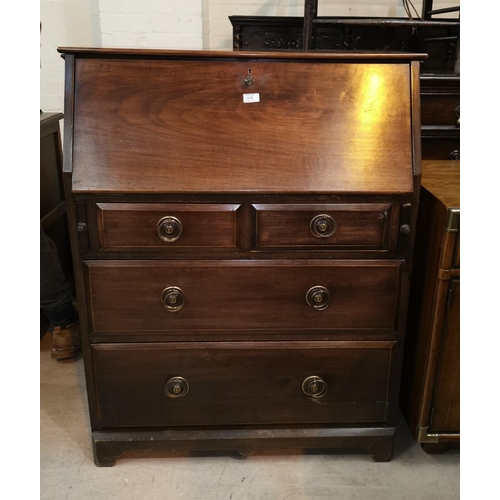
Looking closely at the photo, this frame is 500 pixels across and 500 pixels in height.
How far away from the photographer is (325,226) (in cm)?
141

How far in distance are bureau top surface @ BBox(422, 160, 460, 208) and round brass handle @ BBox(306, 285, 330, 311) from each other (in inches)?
16.4

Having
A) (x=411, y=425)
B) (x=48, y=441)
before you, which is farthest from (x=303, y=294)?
(x=48, y=441)

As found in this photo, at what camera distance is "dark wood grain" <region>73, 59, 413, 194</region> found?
137 cm

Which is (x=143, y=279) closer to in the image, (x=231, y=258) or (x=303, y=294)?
(x=231, y=258)

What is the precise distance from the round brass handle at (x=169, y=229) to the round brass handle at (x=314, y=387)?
61 centimetres

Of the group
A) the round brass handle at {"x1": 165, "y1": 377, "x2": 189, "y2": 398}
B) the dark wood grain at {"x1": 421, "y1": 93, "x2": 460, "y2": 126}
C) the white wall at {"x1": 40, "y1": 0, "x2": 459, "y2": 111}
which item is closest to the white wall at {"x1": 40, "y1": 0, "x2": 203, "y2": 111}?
the white wall at {"x1": 40, "y1": 0, "x2": 459, "y2": 111}

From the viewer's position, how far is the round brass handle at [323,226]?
141cm

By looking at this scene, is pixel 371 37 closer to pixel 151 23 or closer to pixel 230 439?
pixel 151 23

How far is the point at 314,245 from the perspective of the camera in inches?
56.6

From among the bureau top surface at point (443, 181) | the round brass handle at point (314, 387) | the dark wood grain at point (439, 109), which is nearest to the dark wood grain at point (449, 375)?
the bureau top surface at point (443, 181)

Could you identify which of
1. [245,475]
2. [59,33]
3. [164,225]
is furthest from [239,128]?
[59,33]

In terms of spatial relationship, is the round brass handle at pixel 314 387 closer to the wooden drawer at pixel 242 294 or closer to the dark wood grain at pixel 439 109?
the wooden drawer at pixel 242 294

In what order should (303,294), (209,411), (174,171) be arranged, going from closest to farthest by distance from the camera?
(174,171)
(303,294)
(209,411)

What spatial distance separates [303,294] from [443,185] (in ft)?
1.83
